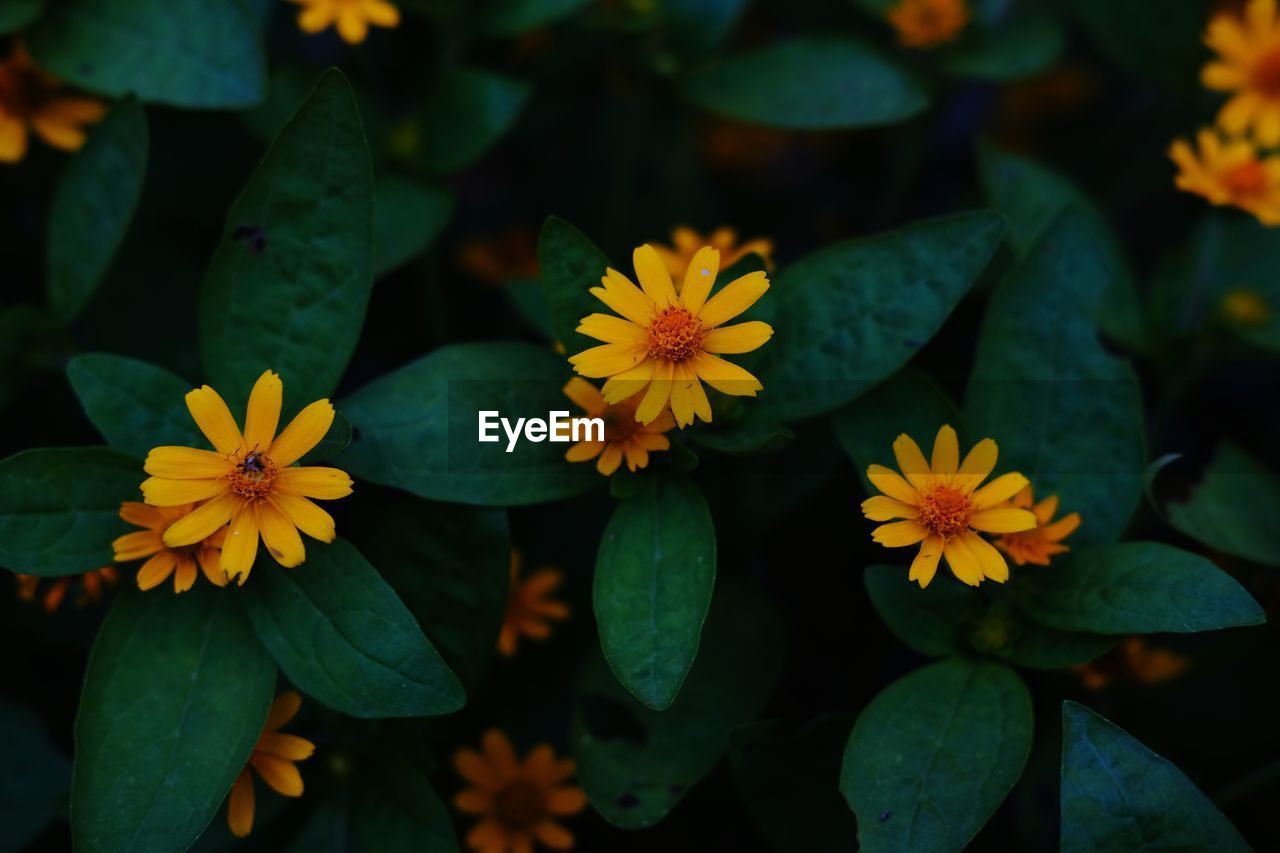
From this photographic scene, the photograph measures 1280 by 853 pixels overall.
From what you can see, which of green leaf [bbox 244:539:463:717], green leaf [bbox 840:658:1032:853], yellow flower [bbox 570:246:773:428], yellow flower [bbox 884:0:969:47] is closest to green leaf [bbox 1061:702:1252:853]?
green leaf [bbox 840:658:1032:853]

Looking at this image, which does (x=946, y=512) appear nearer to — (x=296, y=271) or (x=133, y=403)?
(x=296, y=271)

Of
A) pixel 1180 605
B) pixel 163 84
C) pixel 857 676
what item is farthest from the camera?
pixel 857 676

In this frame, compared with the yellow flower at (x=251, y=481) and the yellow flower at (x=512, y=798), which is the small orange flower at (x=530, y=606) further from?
the yellow flower at (x=251, y=481)

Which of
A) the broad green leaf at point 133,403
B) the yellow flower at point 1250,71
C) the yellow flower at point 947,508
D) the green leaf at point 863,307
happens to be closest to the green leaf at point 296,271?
the broad green leaf at point 133,403

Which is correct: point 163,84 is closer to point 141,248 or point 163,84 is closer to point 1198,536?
point 141,248

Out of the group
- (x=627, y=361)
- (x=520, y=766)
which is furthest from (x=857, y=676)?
(x=627, y=361)

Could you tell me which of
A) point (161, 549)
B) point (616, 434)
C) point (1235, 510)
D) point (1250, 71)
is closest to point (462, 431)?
point (616, 434)
